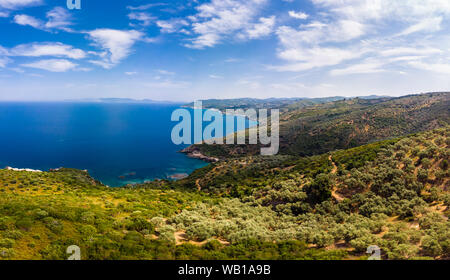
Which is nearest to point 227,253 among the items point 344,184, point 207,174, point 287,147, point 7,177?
point 344,184

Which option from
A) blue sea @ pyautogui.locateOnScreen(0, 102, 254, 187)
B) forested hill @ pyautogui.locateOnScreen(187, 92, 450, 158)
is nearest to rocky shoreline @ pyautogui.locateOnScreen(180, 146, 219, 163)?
forested hill @ pyautogui.locateOnScreen(187, 92, 450, 158)

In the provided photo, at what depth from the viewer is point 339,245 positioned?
12.5 metres

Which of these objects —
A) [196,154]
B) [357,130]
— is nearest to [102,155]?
[196,154]

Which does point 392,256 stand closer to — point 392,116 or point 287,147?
point 287,147

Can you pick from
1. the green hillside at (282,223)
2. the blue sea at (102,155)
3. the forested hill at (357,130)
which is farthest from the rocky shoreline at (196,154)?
A: the green hillside at (282,223)

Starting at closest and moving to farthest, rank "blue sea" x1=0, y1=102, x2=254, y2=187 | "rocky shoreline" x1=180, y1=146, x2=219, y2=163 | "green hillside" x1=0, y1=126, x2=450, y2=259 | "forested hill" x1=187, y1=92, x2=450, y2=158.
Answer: "green hillside" x1=0, y1=126, x2=450, y2=259, "blue sea" x1=0, y1=102, x2=254, y2=187, "forested hill" x1=187, y1=92, x2=450, y2=158, "rocky shoreline" x1=180, y1=146, x2=219, y2=163

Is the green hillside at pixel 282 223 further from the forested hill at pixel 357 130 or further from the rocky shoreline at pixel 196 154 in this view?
the rocky shoreline at pixel 196 154

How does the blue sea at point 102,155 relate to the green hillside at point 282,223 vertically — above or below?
below

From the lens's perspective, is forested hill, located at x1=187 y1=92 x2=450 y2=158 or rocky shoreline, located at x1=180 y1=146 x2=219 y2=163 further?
rocky shoreline, located at x1=180 y1=146 x2=219 y2=163

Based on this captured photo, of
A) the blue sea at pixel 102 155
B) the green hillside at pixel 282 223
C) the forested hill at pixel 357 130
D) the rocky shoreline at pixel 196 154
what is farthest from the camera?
the rocky shoreline at pixel 196 154

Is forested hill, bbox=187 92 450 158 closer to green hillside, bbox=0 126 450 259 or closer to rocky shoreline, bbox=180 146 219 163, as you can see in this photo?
rocky shoreline, bbox=180 146 219 163
